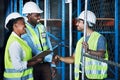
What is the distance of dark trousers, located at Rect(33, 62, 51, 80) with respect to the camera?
624 centimetres

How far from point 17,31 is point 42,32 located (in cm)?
116

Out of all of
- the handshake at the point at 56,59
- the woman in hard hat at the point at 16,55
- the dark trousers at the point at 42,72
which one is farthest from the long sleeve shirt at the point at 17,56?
the dark trousers at the point at 42,72

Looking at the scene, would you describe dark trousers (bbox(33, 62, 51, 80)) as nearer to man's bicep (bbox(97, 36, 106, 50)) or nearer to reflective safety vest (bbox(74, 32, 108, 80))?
reflective safety vest (bbox(74, 32, 108, 80))

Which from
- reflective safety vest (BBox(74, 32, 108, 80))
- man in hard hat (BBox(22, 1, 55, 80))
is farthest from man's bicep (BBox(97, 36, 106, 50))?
man in hard hat (BBox(22, 1, 55, 80))

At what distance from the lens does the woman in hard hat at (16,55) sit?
495 cm

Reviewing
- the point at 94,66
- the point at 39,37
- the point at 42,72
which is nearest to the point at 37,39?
the point at 39,37

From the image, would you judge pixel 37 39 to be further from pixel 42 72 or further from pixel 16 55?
pixel 16 55

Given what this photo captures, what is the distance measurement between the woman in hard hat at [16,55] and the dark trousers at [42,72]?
0.99 meters

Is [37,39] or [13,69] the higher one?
[37,39]

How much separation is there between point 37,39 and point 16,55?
1234 millimetres

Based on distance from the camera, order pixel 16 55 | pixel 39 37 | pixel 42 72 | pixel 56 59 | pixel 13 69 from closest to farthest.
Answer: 1. pixel 16 55
2. pixel 13 69
3. pixel 56 59
4. pixel 39 37
5. pixel 42 72

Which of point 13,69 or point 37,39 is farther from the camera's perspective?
point 37,39

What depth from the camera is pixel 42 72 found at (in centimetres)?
630

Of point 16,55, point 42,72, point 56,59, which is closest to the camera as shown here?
point 16,55
